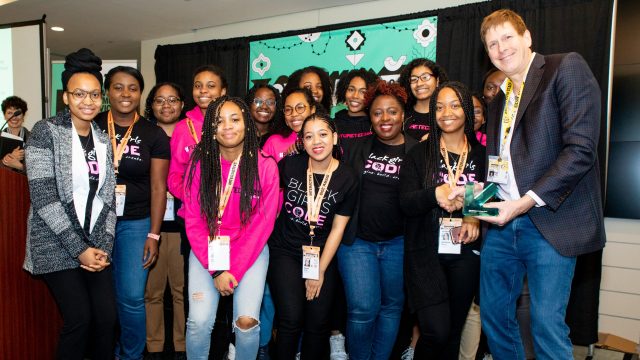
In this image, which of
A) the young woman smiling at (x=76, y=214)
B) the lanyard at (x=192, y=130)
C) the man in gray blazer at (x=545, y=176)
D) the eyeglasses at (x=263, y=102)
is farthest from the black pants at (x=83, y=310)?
the man in gray blazer at (x=545, y=176)

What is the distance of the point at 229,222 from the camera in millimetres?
2723

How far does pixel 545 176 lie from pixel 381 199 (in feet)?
3.48

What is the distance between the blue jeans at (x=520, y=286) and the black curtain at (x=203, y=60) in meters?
5.20

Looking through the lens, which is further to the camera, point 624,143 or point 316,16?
point 316,16

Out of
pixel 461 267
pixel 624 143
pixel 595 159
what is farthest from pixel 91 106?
pixel 624 143

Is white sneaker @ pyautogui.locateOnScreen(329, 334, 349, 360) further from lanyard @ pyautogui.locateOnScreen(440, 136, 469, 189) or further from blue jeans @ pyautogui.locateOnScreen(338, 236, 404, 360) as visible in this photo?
lanyard @ pyautogui.locateOnScreen(440, 136, 469, 189)

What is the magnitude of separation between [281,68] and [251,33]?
96 centimetres

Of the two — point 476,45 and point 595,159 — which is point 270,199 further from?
point 476,45

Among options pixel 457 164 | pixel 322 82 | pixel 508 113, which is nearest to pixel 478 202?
pixel 508 113

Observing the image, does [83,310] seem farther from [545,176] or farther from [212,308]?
[545,176]

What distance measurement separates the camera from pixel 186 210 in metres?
2.78

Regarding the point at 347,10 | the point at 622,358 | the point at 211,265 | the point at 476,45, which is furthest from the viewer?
the point at 347,10

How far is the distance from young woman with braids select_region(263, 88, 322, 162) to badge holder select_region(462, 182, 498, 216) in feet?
4.55

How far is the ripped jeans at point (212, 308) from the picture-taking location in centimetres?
254
